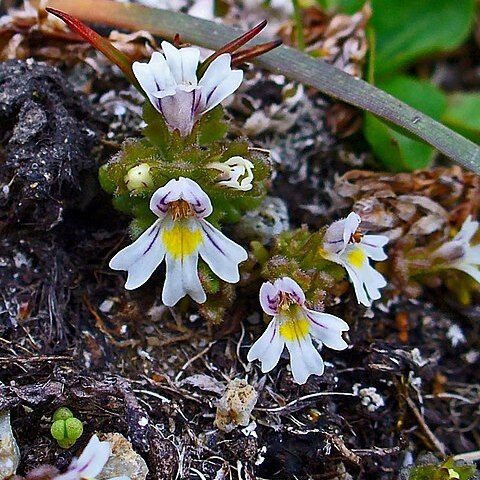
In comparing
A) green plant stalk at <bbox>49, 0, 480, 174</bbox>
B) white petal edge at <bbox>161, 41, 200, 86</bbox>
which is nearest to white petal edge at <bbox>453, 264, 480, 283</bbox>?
green plant stalk at <bbox>49, 0, 480, 174</bbox>

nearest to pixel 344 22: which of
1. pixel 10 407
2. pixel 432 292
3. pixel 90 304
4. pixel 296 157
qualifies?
pixel 296 157

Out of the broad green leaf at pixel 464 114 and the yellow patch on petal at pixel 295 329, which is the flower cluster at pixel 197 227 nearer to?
the yellow patch on petal at pixel 295 329

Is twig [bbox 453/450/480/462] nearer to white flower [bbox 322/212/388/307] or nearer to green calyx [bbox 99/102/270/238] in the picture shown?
white flower [bbox 322/212/388/307]

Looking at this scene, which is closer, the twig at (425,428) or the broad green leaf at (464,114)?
the twig at (425,428)

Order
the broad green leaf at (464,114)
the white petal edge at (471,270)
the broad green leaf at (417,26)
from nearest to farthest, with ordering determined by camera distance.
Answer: the white petal edge at (471,270) → the broad green leaf at (464,114) → the broad green leaf at (417,26)

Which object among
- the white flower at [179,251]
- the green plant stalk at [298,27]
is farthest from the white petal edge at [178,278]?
the green plant stalk at [298,27]

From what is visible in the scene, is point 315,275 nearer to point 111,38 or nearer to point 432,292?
point 432,292

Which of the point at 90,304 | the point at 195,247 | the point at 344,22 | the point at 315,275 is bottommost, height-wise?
the point at 90,304
